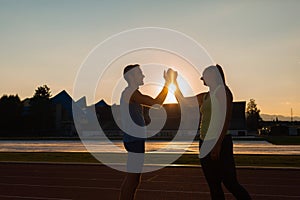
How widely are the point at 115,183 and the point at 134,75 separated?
16.8 ft

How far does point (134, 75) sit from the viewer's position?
5168mm

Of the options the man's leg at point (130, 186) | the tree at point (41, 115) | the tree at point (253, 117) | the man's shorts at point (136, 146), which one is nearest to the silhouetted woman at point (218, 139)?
the man's shorts at point (136, 146)

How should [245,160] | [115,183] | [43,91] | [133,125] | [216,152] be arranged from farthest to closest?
[43,91] < [245,160] < [115,183] < [133,125] < [216,152]

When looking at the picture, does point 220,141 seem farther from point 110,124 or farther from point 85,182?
point 110,124

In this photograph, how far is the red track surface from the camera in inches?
317

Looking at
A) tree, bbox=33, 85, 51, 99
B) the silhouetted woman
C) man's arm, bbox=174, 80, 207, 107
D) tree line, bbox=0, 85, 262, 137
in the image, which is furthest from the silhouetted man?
tree, bbox=33, 85, 51, 99

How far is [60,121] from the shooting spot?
8069cm

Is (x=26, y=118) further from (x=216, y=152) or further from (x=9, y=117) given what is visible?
(x=216, y=152)

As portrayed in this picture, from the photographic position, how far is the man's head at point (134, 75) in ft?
17.0

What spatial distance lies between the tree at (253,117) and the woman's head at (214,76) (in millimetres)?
107070

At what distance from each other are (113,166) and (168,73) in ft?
31.8

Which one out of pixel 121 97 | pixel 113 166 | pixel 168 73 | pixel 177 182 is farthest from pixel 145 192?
pixel 113 166

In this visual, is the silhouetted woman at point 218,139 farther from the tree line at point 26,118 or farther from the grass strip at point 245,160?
the tree line at point 26,118

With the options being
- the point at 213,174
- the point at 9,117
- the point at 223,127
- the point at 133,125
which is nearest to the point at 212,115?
the point at 223,127
